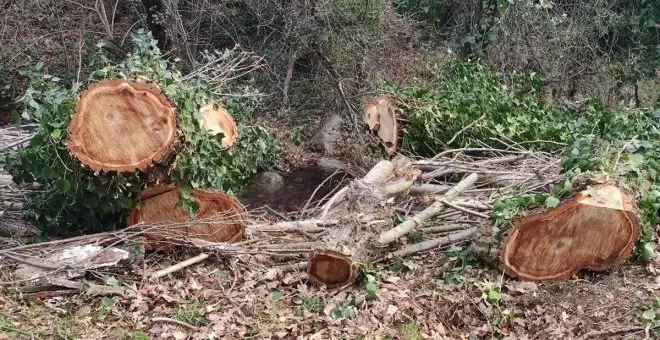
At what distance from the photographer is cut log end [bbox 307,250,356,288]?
4.42 m

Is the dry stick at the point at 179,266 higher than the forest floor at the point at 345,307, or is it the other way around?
the forest floor at the point at 345,307

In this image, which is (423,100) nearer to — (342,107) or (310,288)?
(342,107)

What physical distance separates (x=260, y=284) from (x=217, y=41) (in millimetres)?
7266

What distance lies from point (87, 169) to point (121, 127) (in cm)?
38

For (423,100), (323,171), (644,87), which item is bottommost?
(323,171)

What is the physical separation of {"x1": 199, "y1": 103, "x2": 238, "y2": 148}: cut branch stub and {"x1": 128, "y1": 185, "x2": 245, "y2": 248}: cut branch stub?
0.69m

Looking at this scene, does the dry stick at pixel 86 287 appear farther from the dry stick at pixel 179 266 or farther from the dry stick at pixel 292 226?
the dry stick at pixel 292 226

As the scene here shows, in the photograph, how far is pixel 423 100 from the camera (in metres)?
8.15

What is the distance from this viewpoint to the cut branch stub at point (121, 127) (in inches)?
172

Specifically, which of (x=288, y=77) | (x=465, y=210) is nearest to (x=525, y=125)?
(x=465, y=210)

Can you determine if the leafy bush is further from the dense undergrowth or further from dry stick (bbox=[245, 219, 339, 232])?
the dense undergrowth

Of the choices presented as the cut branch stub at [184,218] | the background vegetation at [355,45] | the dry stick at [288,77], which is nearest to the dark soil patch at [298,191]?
the background vegetation at [355,45]

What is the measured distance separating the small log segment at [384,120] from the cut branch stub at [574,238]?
12.4 ft

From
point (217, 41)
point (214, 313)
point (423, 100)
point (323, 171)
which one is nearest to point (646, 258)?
point (214, 313)
